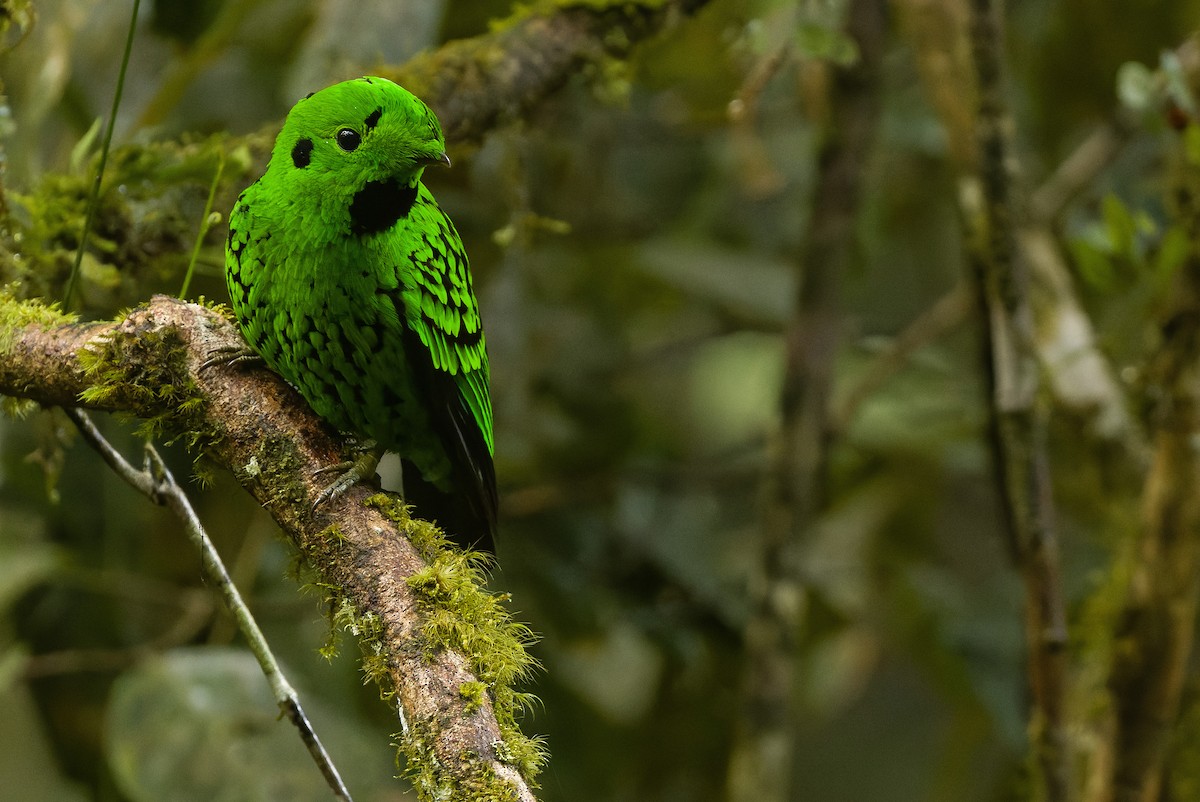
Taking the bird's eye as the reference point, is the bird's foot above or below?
below

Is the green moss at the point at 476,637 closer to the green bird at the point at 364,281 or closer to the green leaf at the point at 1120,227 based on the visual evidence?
the green bird at the point at 364,281

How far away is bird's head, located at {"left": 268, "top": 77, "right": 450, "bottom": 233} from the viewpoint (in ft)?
5.93

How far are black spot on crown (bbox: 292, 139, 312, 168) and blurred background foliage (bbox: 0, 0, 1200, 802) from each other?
369 mm

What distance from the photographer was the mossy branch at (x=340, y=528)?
4.21ft

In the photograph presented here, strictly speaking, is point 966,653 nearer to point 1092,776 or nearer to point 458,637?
point 1092,776

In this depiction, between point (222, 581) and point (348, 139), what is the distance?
0.72 m

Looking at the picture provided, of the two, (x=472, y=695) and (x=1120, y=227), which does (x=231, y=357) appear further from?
(x=1120, y=227)

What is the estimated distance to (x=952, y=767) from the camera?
4312 millimetres

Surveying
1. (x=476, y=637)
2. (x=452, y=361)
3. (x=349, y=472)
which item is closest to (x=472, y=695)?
(x=476, y=637)

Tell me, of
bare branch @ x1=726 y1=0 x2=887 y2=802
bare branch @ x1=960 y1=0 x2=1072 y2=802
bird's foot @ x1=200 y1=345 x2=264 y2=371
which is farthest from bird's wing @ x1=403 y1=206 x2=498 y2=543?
bare branch @ x1=726 y1=0 x2=887 y2=802

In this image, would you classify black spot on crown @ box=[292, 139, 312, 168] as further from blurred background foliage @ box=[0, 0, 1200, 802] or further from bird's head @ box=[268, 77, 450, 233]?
blurred background foliage @ box=[0, 0, 1200, 802]

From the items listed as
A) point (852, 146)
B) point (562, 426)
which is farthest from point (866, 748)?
point (852, 146)

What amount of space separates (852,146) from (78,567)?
104 inches

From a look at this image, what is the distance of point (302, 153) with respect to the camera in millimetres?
1877
